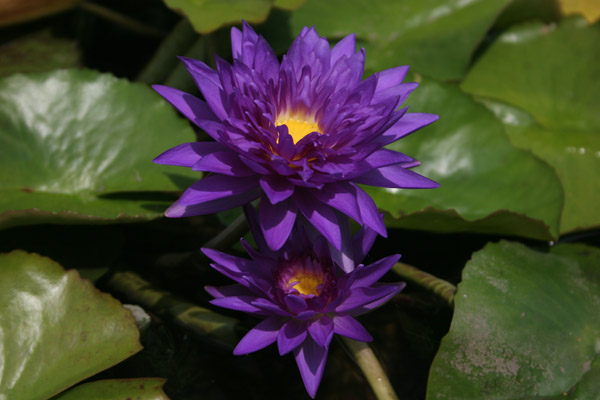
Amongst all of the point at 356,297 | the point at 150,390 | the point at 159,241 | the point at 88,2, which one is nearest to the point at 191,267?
the point at 159,241

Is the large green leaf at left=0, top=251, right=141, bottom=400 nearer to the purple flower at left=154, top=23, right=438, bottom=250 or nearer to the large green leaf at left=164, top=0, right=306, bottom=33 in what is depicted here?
Result: the purple flower at left=154, top=23, right=438, bottom=250

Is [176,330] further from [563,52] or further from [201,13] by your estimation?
[563,52]

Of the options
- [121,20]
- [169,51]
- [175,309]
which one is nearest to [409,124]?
[175,309]

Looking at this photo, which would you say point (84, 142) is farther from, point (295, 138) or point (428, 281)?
point (428, 281)

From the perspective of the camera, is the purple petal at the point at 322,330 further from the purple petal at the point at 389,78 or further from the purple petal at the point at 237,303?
the purple petal at the point at 389,78

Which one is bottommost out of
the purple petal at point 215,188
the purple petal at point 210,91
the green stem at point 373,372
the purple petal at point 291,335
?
the green stem at point 373,372

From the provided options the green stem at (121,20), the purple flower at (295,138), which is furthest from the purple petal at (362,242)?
the green stem at (121,20)
